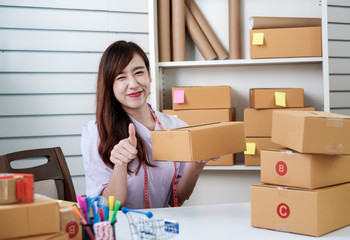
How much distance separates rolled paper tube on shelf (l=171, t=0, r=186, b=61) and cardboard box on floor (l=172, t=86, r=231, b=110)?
0.28 meters

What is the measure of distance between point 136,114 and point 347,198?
1051 mm

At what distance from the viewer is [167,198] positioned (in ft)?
6.50

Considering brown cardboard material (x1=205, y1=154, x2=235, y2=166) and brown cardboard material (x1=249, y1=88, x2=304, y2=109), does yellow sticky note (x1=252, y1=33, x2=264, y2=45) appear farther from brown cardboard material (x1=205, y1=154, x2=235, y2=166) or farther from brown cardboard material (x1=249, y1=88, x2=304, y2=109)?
brown cardboard material (x1=205, y1=154, x2=235, y2=166)

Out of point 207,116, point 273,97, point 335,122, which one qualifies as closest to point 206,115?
point 207,116

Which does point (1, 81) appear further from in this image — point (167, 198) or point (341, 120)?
point (341, 120)

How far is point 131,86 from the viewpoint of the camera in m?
1.84

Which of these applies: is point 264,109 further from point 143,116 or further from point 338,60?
point 143,116

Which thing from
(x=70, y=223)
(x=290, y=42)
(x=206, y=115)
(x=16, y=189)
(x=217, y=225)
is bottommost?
(x=217, y=225)

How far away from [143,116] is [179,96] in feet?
2.57

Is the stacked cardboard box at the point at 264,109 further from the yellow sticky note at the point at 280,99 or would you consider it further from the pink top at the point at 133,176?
the pink top at the point at 133,176

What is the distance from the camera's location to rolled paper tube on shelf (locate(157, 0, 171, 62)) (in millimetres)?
2867

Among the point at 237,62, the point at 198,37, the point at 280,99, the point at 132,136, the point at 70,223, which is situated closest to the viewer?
the point at 70,223

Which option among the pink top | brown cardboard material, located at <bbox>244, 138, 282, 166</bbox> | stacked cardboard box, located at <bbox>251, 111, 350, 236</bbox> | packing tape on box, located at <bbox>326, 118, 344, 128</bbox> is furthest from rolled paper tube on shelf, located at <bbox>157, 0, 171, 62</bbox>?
packing tape on box, located at <bbox>326, 118, 344, 128</bbox>

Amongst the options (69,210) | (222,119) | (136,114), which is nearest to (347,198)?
(69,210)
